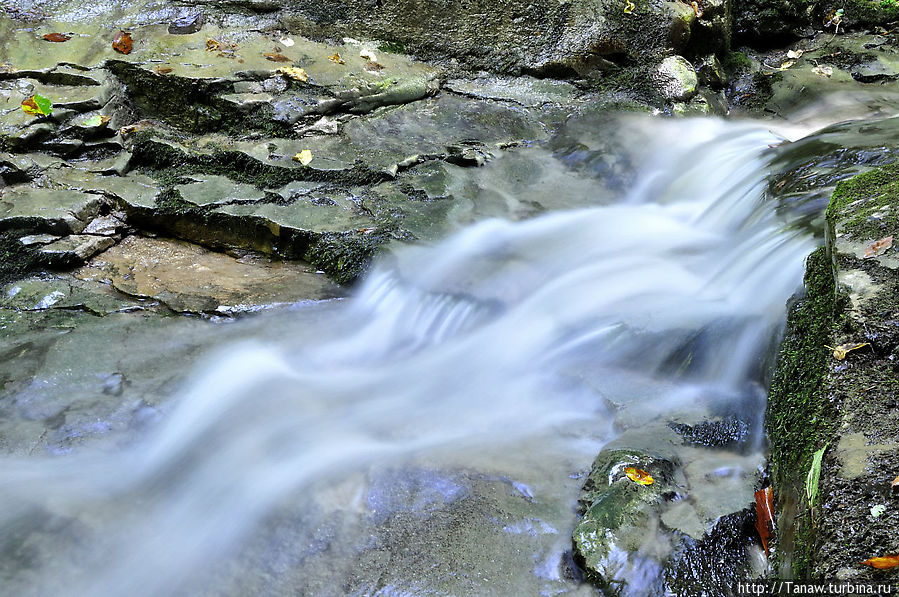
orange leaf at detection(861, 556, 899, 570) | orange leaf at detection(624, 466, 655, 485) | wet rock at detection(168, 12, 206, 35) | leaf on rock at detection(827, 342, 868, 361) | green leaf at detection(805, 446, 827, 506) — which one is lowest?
orange leaf at detection(624, 466, 655, 485)

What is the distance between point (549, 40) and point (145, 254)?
13.1 feet

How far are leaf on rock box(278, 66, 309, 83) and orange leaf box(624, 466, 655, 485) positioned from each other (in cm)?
424

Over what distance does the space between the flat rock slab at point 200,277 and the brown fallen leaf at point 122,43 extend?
1892mm

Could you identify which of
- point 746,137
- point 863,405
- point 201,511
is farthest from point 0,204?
point 746,137

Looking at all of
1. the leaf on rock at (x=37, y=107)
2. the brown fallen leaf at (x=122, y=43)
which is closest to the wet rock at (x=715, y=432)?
the leaf on rock at (x=37, y=107)

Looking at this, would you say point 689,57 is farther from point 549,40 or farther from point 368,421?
point 368,421

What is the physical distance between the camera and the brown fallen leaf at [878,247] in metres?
2.43

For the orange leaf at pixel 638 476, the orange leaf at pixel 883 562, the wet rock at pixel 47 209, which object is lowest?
the orange leaf at pixel 638 476

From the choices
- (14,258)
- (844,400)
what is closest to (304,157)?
(14,258)

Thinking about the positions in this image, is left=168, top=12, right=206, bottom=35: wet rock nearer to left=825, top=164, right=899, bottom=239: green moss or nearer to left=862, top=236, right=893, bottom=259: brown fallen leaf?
left=825, top=164, right=899, bottom=239: green moss

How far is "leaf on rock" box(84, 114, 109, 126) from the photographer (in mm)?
4972

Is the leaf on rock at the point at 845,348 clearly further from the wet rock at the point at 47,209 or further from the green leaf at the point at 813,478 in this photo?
the wet rock at the point at 47,209

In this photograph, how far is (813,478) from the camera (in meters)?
1.99

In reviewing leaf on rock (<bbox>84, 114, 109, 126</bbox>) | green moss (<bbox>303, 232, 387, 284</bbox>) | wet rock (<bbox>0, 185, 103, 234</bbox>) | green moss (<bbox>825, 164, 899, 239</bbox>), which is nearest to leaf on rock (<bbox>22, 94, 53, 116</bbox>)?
leaf on rock (<bbox>84, 114, 109, 126</bbox>)
